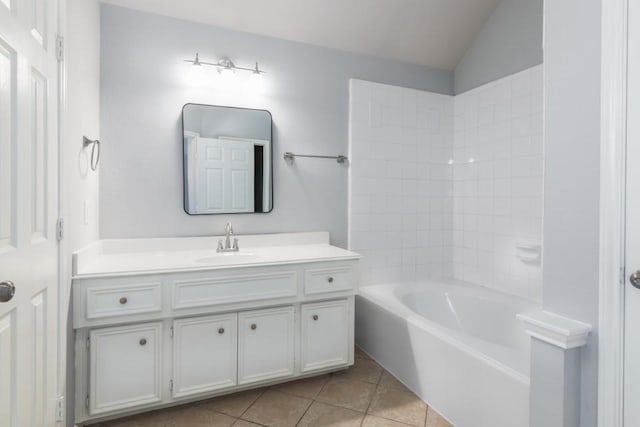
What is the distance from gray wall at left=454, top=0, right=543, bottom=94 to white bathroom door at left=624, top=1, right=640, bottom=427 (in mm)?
1710

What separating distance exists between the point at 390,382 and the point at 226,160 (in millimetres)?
1841

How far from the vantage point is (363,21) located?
2686 millimetres

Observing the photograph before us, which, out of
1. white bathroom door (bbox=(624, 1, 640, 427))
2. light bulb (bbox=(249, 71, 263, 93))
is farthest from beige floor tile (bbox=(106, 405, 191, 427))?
light bulb (bbox=(249, 71, 263, 93))

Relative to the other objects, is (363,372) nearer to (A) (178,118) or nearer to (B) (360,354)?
(B) (360,354)

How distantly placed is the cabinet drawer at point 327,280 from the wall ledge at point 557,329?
1165 mm

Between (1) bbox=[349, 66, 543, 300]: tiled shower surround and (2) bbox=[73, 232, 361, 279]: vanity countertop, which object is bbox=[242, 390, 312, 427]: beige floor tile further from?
(1) bbox=[349, 66, 543, 300]: tiled shower surround

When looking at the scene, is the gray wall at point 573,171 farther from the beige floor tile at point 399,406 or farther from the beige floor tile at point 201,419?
the beige floor tile at point 201,419

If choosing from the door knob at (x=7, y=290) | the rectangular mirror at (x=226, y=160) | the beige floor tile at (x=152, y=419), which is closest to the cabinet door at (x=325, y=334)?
the beige floor tile at (x=152, y=419)

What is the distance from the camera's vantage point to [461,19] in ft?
9.43

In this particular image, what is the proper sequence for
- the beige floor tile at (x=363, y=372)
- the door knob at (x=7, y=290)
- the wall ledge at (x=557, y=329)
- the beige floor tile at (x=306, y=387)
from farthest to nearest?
the beige floor tile at (x=363, y=372) < the beige floor tile at (x=306, y=387) < the wall ledge at (x=557, y=329) < the door knob at (x=7, y=290)

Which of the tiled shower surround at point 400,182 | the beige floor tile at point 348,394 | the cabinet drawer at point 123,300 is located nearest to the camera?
the cabinet drawer at point 123,300

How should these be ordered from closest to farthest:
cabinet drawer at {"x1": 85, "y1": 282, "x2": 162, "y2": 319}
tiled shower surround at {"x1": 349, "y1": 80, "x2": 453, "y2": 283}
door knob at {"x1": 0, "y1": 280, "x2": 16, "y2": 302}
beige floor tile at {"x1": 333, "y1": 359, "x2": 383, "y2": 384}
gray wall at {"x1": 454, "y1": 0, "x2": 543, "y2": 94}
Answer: door knob at {"x1": 0, "y1": 280, "x2": 16, "y2": 302} → cabinet drawer at {"x1": 85, "y1": 282, "x2": 162, "y2": 319} → beige floor tile at {"x1": 333, "y1": 359, "x2": 383, "y2": 384} → gray wall at {"x1": 454, "y1": 0, "x2": 543, "y2": 94} → tiled shower surround at {"x1": 349, "y1": 80, "x2": 453, "y2": 283}

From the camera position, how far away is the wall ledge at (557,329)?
3.63ft

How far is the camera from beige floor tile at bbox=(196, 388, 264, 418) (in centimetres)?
196
